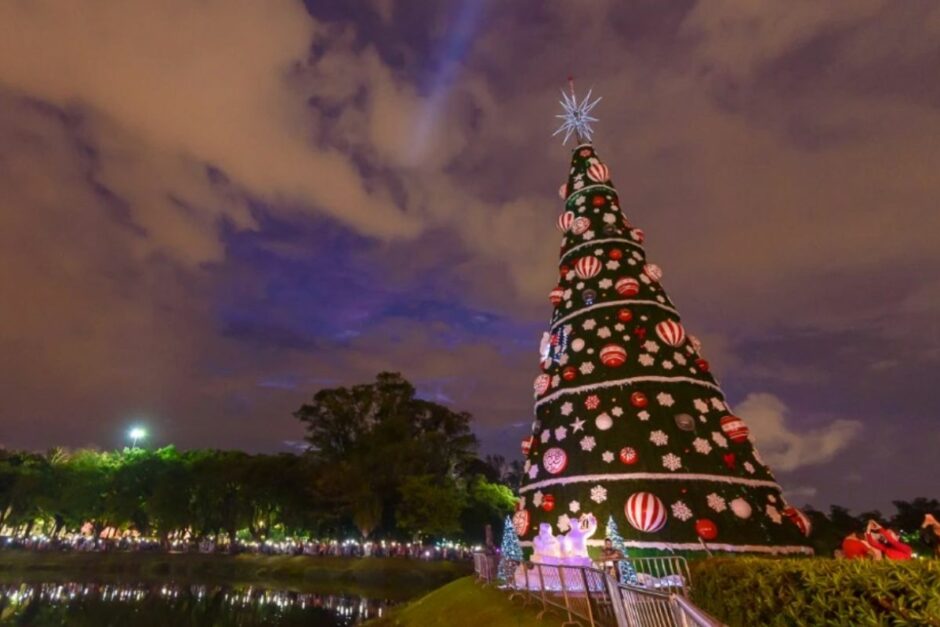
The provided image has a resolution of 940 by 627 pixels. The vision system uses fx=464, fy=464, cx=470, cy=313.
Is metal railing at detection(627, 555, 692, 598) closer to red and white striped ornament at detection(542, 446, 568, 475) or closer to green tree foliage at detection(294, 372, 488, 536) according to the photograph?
red and white striped ornament at detection(542, 446, 568, 475)

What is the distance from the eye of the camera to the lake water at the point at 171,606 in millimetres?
19475

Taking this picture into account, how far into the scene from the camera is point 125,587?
97.6ft

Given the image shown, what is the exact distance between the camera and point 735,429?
53.2 ft

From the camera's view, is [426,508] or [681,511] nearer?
[681,511]

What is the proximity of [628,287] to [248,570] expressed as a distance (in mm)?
40851

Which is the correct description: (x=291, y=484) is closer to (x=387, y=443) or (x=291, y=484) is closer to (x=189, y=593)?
(x=387, y=443)

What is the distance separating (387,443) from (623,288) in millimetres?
31295

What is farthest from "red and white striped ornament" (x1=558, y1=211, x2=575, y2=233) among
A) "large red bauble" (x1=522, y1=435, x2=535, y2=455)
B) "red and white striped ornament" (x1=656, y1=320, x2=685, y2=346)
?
"large red bauble" (x1=522, y1=435, x2=535, y2=455)

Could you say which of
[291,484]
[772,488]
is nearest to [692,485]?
[772,488]

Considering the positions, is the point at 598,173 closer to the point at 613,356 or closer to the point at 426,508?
the point at 613,356

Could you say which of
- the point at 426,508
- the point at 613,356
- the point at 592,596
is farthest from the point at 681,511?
the point at 426,508

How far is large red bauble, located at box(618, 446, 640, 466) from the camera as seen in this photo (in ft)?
51.5

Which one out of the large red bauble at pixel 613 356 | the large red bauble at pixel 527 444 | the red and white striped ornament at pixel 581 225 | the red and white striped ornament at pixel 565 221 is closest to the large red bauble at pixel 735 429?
the large red bauble at pixel 613 356

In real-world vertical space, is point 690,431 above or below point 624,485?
above
